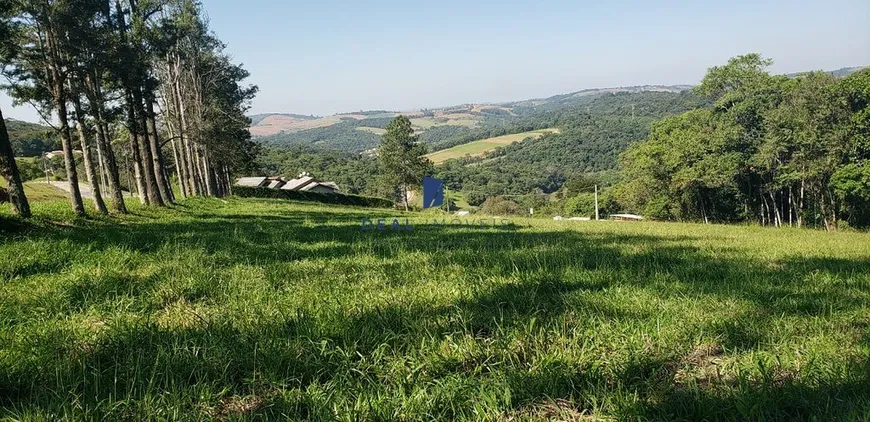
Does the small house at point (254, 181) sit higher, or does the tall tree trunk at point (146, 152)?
the tall tree trunk at point (146, 152)

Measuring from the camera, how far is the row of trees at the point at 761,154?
34.8 m

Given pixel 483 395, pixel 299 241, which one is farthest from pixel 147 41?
pixel 483 395

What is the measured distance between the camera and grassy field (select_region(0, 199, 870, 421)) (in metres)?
2.19

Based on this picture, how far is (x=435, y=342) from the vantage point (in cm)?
291

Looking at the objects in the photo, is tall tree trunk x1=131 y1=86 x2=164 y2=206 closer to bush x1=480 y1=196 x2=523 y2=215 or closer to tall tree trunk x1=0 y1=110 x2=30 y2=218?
tall tree trunk x1=0 y1=110 x2=30 y2=218

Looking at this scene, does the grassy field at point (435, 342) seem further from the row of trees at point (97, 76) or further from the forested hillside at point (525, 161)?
the forested hillside at point (525, 161)

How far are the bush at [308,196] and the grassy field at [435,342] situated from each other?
53202 mm

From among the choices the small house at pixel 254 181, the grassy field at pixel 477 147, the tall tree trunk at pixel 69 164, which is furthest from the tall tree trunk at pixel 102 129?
the grassy field at pixel 477 147

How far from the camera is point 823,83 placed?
36.7 m

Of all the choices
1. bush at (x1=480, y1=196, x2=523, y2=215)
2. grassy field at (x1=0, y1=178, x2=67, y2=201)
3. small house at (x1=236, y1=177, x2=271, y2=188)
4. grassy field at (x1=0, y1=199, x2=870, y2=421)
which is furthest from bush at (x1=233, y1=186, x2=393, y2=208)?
grassy field at (x1=0, y1=199, x2=870, y2=421)

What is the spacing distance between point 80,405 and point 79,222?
11.8 meters

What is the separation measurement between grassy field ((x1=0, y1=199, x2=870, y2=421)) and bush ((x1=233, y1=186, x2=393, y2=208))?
53202mm

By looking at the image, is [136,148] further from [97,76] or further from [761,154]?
[761,154]

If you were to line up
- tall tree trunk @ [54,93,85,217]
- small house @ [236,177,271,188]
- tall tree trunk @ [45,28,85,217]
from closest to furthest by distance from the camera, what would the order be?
1. tall tree trunk @ [54,93,85,217]
2. tall tree trunk @ [45,28,85,217]
3. small house @ [236,177,271,188]
